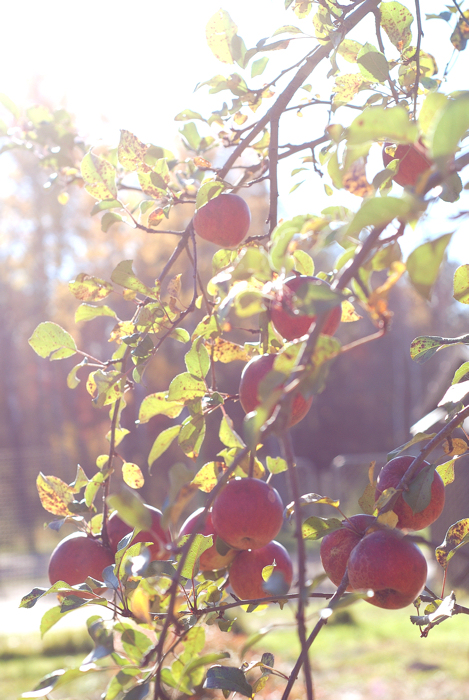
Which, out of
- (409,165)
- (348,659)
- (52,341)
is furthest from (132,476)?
(348,659)

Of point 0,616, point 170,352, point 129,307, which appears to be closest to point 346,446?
point 170,352

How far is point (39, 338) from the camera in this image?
83 centimetres

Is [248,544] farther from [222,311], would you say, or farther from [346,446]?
[346,446]

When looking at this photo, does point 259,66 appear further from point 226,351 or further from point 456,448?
point 456,448

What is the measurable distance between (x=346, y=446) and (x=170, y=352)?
446cm

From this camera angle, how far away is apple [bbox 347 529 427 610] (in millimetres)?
606

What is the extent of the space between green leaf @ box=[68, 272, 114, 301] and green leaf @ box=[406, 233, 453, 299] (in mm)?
531

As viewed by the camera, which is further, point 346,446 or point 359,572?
point 346,446

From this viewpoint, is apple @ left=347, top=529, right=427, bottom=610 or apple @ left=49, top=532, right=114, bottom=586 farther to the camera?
apple @ left=49, top=532, right=114, bottom=586

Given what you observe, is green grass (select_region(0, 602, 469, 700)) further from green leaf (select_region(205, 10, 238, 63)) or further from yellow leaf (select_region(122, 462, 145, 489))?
green leaf (select_region(205, 10, 238, 63))

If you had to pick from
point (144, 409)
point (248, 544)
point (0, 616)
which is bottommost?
point (0, 616)

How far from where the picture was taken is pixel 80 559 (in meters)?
0.79

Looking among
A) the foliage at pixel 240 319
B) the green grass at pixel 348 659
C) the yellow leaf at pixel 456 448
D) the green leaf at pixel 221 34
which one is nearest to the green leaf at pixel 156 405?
the foliage at pixel 240 319

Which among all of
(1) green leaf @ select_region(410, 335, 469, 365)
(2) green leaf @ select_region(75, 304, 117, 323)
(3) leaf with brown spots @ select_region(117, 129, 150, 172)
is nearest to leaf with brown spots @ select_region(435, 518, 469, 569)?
(1) green leaf @ select_region(410, 335, 469, 365)
